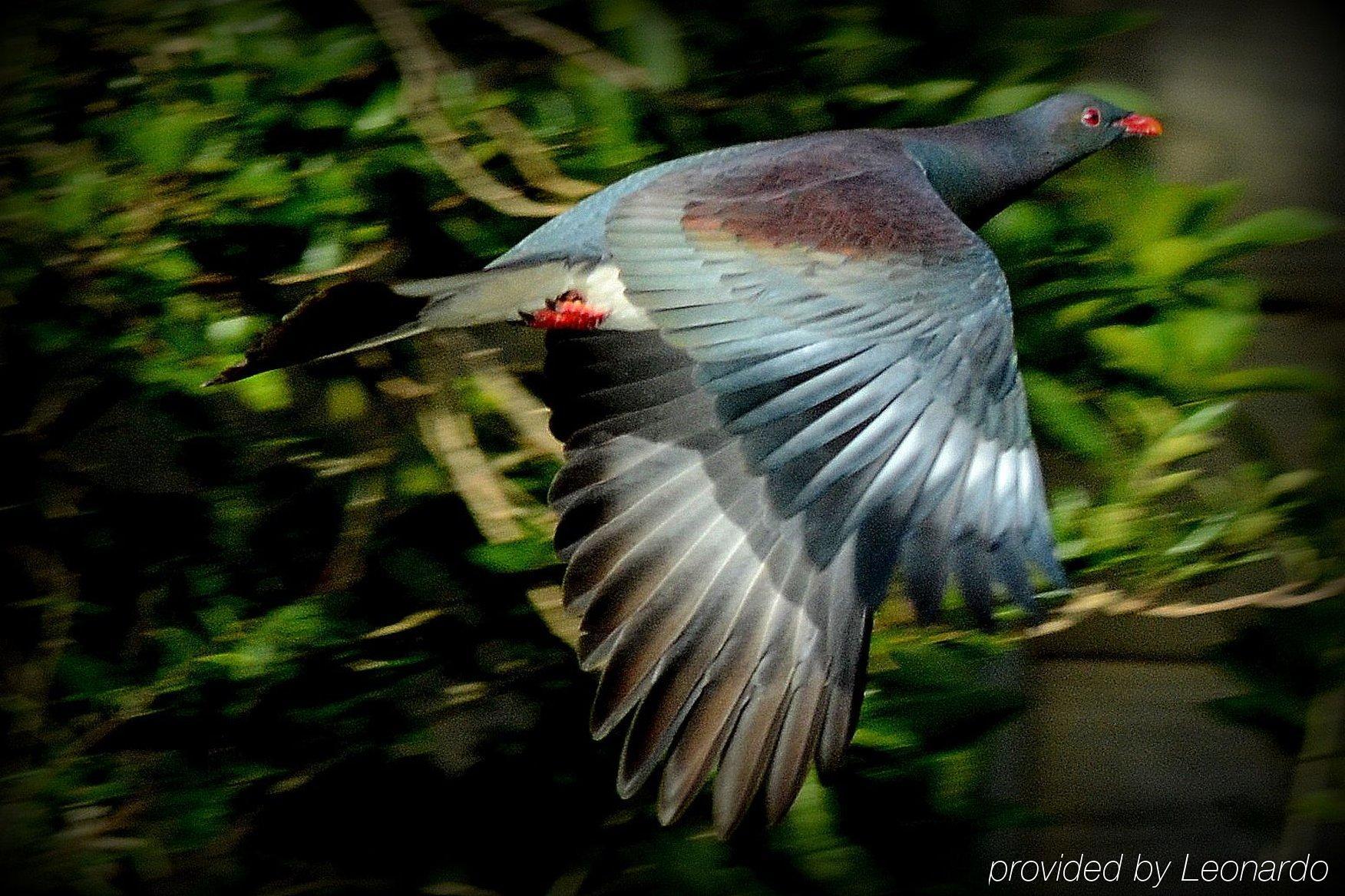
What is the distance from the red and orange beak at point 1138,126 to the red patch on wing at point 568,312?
3.04ft

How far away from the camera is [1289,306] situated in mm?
2322

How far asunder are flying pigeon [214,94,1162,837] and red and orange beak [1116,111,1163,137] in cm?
53

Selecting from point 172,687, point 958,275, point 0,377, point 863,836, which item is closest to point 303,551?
point 172,687

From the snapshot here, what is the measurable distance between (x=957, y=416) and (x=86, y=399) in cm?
113

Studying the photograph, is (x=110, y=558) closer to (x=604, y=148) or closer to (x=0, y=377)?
(x=0, y=377)

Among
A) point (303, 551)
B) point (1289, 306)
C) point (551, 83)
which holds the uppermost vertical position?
point (551, 83)

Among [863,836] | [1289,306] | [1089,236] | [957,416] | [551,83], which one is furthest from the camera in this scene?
[1289,306]

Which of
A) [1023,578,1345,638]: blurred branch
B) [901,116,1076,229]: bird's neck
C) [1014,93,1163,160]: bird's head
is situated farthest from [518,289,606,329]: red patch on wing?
[1014,93,1163,160]: bird's head

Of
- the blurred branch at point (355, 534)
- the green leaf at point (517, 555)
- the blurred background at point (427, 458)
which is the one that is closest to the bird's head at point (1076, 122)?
the blurred background at point (427, 458)

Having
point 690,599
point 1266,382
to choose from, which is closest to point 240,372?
point 690,599

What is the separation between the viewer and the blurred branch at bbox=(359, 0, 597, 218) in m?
1.62

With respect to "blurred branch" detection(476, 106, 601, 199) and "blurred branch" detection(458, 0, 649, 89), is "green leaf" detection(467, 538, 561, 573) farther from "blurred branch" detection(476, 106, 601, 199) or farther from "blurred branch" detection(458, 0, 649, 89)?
"blurred branch" detection(458, 0, 649, 89)

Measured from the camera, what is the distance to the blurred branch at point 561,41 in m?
1.63

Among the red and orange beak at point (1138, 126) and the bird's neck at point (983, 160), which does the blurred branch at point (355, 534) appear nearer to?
the bird's neck at point (983, 160)
